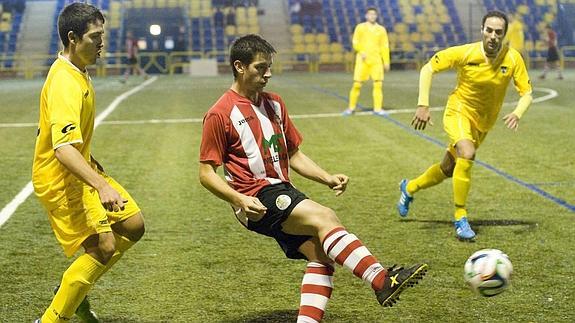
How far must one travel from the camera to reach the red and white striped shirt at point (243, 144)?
5.00 meters

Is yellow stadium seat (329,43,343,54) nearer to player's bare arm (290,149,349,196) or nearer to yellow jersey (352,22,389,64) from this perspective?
yellow jersey (352,22,389,64)

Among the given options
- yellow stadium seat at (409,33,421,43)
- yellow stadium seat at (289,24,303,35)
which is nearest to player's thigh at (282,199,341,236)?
yellow stadium seat at (289,24,303,35)

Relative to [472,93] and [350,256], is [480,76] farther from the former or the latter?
[350,256]

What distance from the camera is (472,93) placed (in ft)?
27.6

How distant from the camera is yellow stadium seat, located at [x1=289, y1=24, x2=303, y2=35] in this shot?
1890 inches

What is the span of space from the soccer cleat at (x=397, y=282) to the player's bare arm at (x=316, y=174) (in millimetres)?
669

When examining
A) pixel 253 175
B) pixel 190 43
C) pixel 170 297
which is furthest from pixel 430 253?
pixel 190 43

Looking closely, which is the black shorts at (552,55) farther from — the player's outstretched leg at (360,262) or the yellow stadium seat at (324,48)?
the player's outstretched leg at (360,262)

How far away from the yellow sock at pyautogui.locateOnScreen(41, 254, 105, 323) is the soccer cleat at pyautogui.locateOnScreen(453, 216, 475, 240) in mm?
3741

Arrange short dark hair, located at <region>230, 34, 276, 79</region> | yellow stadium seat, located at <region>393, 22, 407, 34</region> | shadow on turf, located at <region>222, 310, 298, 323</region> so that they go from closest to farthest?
short dark hair, located at <region>230, 34, 276, 79</region>, shadow on turf, located at <region>222, 310, 298, 323</region>, yellow stadium seat, located at <region>393, 22, 407, 34</region>

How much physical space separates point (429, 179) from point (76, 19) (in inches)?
187

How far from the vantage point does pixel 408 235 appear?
808 centimetres

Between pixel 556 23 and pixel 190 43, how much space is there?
1868cm

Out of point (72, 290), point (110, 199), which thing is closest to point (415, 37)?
point (72, 290)
